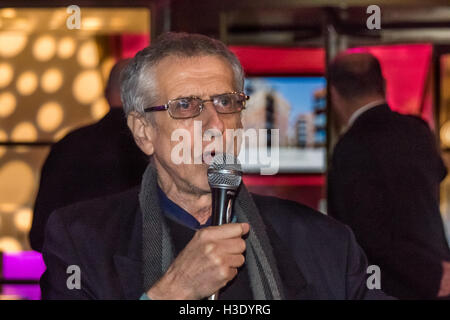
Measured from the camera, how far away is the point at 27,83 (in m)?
3.94

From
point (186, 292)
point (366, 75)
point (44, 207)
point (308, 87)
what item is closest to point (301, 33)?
point (308, 87)

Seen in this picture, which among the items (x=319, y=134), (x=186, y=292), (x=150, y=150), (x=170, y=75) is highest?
(x=170, y=75)

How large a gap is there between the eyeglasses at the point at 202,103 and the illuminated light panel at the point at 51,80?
2660mm

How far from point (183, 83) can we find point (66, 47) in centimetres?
274

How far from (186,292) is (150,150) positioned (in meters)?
0.47

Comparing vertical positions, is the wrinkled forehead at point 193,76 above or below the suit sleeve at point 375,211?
above

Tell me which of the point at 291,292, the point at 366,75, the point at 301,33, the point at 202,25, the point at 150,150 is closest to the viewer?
the point at 291,292

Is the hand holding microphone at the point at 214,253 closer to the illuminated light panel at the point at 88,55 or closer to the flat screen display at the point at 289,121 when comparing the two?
the illuminated light panel at the point at 88,55

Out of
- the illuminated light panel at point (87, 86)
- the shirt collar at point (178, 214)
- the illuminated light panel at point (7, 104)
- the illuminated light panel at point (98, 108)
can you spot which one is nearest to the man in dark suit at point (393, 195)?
the shirt collar at point (178, 214)

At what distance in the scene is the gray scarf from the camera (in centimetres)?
139

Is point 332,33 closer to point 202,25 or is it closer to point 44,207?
point 202,25

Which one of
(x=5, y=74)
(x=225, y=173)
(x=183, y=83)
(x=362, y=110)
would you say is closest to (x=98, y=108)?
(x=5, y=74)

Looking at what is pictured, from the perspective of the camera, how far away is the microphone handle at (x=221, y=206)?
45.3 inches

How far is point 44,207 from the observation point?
Result: 2268 mm
